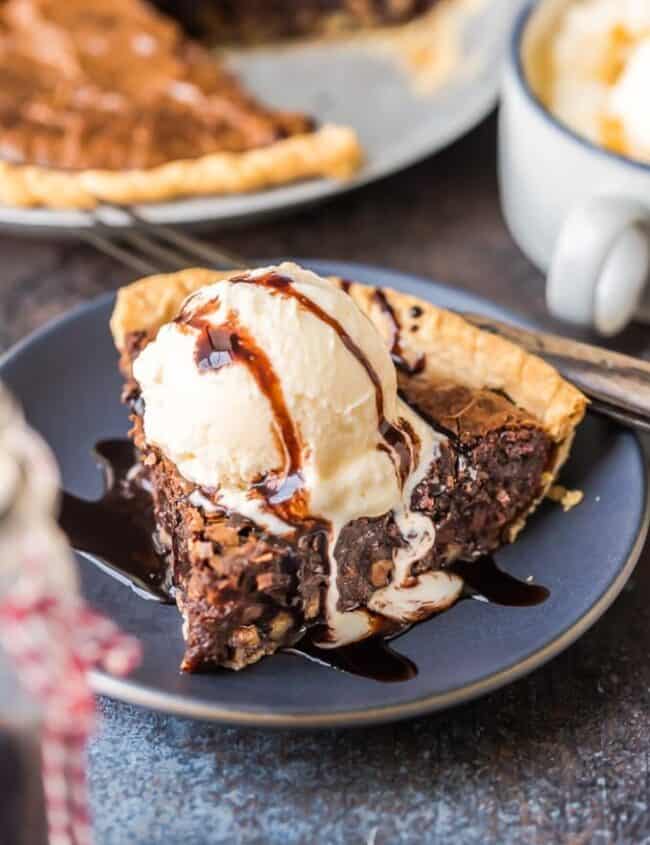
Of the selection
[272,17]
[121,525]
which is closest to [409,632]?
[121,525]

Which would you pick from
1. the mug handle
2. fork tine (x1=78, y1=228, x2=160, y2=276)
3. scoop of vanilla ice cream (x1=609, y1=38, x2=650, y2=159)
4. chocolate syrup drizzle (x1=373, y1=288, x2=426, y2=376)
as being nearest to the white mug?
the mug handle

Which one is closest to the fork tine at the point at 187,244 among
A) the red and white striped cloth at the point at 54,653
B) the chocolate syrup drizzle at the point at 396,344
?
the chocolate syrup drizzle at the point at 396,344

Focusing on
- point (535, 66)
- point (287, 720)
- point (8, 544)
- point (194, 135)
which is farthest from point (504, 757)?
point (194, 135)

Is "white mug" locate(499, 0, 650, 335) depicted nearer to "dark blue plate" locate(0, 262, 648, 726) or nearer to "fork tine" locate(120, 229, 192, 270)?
"dark blue plate" locate(0, 262, 648, 726)

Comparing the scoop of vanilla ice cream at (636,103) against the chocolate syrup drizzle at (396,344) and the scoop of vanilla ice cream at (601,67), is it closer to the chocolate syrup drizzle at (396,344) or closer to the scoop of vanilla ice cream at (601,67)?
the scoop of vanilla ice cream at (601,67)

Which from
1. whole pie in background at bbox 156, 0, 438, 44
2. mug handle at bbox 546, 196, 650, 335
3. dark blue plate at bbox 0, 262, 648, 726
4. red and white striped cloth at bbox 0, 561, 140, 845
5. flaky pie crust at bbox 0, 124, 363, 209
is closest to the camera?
red and white striped cloth at bbox 0, 561, 140, 845

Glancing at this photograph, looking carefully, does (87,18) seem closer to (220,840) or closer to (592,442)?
(592,442)

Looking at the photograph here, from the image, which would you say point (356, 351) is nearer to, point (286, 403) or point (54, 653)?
point (286, 403)
